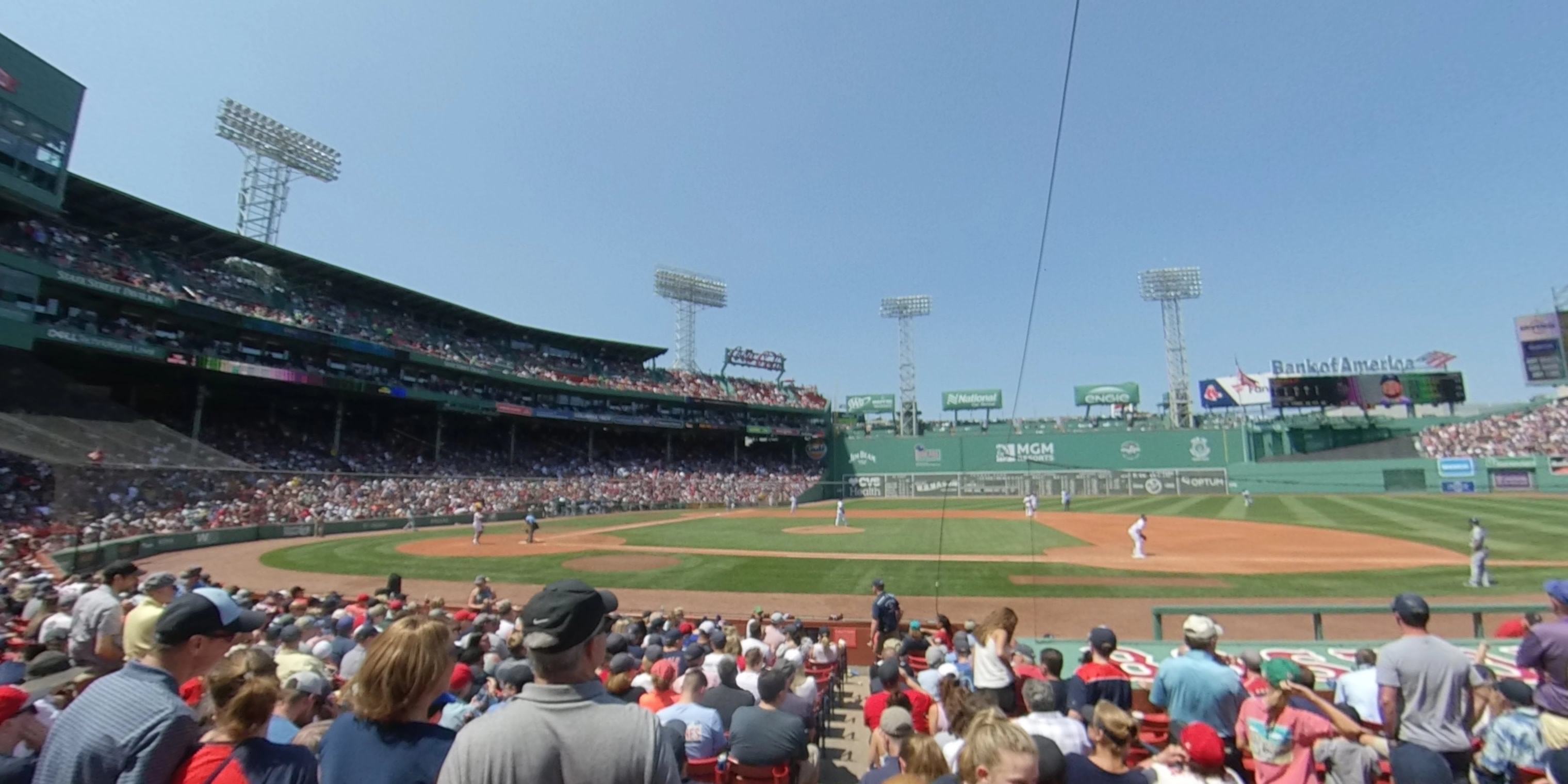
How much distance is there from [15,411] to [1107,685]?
29.1 metres

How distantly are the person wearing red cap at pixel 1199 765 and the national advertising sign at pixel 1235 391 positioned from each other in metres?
68.6

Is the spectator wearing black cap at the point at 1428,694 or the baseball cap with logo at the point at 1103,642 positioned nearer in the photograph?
the spectator wearing black cap at the point at 1428,694

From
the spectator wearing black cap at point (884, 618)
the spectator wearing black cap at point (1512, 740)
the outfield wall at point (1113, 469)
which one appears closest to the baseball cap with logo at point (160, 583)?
the spectator wearing black cap at point (884, 618)

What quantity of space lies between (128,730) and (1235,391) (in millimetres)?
73801

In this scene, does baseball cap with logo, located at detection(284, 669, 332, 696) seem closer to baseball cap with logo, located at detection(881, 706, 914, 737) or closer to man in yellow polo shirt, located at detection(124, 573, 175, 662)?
man in yellow polo shirt, located at detection(124, 573, 175, 662)

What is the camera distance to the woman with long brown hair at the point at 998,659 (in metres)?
5.63

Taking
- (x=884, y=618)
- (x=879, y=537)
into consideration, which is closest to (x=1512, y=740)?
(x=884, y=618)

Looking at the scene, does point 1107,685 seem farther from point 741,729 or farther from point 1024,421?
point 1024,421

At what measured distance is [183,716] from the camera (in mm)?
2443

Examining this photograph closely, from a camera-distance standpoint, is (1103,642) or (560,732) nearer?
(560,732)

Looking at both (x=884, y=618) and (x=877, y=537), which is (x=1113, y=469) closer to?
(x=877, y=537)

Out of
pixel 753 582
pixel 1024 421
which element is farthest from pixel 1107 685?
pixel 1024 421

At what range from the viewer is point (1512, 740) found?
4.20 metres

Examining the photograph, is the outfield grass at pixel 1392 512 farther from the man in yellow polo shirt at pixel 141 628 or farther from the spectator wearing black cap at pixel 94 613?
the spectator wearing black cap at pixel 94 613
